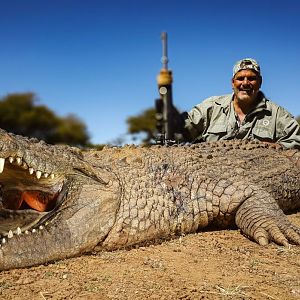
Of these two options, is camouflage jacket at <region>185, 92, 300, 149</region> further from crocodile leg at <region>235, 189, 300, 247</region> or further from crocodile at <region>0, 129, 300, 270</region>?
crocodile leg at <region>235, 189, 300, 247</region>

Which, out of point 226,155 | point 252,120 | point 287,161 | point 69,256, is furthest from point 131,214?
point 252,120

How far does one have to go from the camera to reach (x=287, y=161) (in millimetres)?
5684

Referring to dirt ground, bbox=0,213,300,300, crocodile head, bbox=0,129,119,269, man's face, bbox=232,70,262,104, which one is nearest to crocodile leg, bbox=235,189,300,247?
dirt ground, bbox=0,213,300,300

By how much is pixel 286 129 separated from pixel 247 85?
92cm

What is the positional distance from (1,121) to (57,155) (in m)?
20.8

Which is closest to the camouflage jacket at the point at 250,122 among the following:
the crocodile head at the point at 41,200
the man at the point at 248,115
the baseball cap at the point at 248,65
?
the man at the point at 248,115

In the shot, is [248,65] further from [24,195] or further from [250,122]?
[24,195]

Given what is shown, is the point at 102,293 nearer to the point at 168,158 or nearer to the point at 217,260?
the point at 217,260

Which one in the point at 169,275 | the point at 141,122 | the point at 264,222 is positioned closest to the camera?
the point at 169,275

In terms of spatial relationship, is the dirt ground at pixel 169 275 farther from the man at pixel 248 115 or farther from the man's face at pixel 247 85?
the man's face at pixel 247 85

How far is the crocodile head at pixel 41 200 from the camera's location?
10.3 ft

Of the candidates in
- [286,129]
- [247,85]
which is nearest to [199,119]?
[247,85]

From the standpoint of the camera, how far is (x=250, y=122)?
7.03 metres

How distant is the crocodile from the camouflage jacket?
2.00 m
